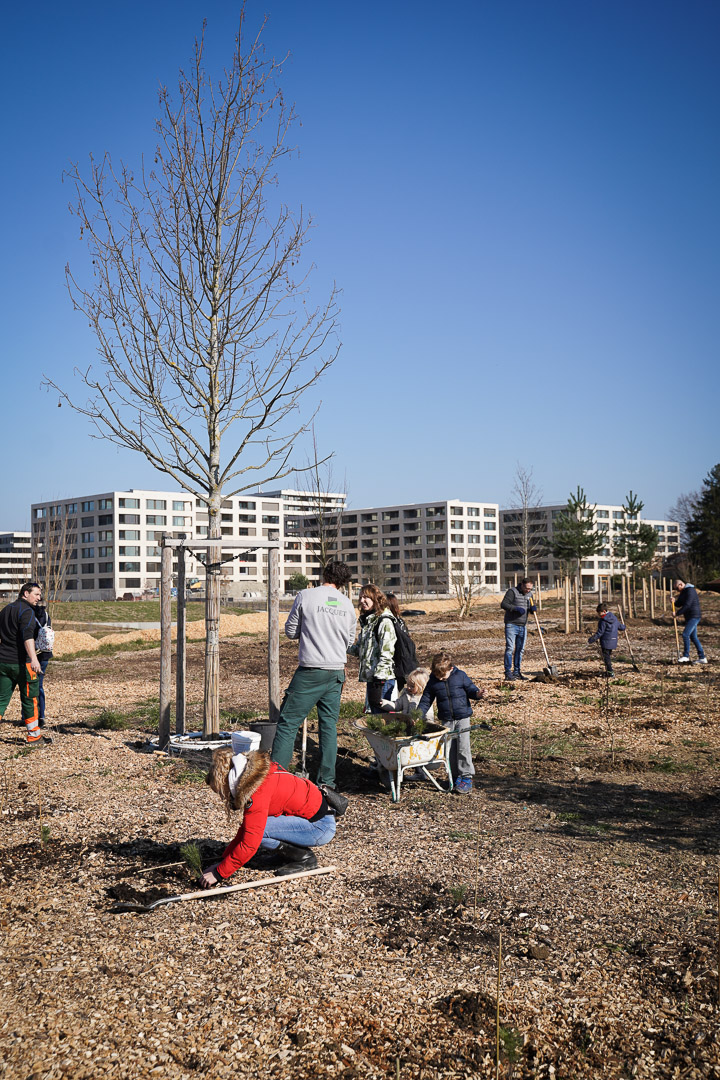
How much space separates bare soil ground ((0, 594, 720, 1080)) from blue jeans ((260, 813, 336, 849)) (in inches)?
9.4

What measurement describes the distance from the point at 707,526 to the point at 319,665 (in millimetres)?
54505

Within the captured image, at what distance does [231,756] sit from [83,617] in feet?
154

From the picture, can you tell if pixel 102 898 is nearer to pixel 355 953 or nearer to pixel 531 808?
pixel 355 953

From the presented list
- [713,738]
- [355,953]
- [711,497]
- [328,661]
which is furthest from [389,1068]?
[711,497]

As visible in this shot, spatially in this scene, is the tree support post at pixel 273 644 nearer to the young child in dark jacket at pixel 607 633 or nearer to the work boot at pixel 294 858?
the work boot at pixel 294 858

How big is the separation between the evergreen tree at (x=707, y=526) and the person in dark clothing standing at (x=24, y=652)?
163ft

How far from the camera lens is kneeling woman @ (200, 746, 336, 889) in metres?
4.71

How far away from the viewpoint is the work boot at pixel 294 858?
5141 mm

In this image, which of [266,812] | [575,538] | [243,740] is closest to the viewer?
[266,812]

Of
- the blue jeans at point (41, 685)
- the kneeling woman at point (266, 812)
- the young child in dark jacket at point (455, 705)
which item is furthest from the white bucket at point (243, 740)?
the blue jeans at point (41, 685)

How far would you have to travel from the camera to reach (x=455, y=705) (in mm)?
7555

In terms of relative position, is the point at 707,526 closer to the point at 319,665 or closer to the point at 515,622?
the point at 515,622

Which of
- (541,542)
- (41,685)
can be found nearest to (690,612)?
(41,685)

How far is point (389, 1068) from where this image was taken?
312 cm
